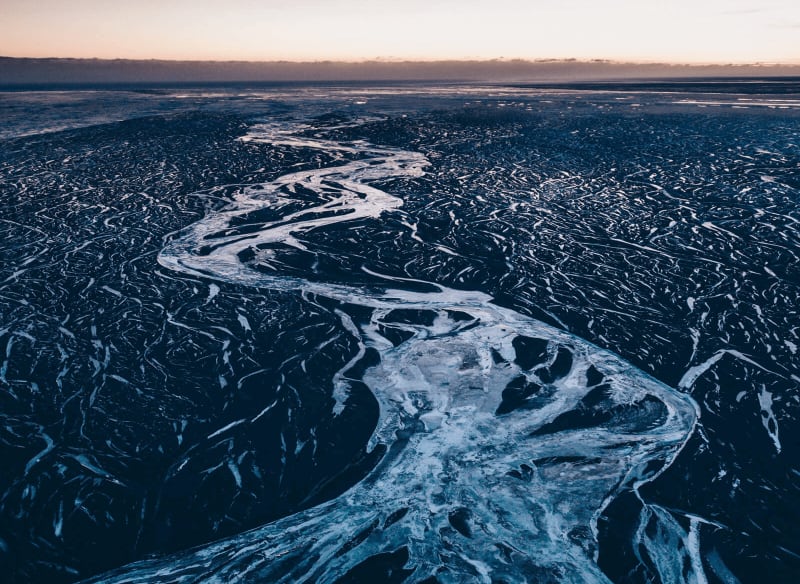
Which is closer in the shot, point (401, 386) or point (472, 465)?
point (472, 465)

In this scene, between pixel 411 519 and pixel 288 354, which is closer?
pixel 411 519

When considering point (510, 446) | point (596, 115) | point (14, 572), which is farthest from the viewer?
point (596, 115)

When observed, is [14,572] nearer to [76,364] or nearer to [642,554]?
[76,364]

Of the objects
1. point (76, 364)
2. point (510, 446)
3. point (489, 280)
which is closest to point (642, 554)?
→ point (510, 446)

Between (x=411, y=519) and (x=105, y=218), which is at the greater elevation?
(x=105, y=218)

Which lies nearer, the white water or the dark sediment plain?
the white water
